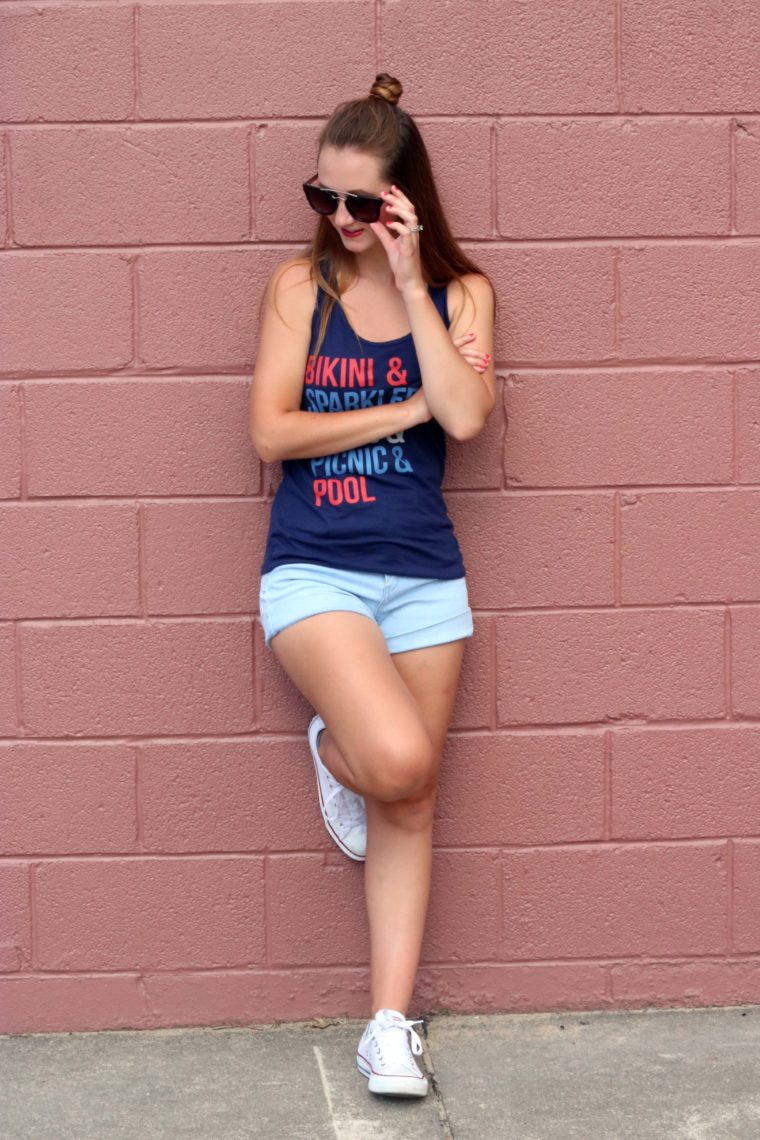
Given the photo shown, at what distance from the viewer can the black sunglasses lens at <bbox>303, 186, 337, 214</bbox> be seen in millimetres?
3199

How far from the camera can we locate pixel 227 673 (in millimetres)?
3682

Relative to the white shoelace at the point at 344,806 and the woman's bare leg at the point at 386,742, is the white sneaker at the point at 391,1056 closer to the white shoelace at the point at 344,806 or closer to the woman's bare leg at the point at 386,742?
the woman's bare leg at the point at 386,742

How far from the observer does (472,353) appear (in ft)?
11.0

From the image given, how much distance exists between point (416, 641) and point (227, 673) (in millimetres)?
544

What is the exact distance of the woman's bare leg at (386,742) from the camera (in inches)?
128

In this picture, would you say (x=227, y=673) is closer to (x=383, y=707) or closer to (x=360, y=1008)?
(x=383, y=707)

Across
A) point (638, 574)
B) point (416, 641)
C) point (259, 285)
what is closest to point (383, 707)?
point (416, 641)

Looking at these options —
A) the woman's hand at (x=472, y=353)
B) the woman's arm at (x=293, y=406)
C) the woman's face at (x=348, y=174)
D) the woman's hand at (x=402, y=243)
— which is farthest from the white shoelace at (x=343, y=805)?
the woman's face at (x=348, y=174)

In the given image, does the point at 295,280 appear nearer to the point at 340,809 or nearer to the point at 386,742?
the point at 386,742

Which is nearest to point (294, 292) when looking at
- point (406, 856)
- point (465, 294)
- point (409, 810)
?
point (465, 294)

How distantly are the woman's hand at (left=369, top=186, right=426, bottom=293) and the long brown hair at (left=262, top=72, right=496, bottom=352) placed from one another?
0.29 ft

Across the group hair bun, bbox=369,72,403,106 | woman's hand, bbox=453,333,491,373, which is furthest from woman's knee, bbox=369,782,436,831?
hair bun, bbox=369,72,403,106

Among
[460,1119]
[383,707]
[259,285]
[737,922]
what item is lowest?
[460,1119]

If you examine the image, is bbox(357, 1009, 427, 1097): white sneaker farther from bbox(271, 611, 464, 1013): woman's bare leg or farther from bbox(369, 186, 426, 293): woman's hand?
bbox(369, 186, 426, 293): woman's hand
